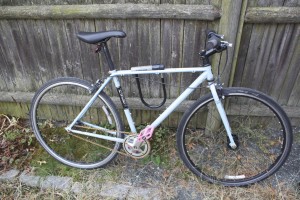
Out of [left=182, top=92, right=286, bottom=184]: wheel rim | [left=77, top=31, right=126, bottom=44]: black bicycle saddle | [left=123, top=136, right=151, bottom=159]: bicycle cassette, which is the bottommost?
[left=182, top=92, right=286, bottom=184]: wheel rim

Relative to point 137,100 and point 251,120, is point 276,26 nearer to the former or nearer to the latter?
point 251,120

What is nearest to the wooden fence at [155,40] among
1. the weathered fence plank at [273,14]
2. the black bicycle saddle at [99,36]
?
the weathered fence plank at [273,14]

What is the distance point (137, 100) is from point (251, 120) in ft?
4.78

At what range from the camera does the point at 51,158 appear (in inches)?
129

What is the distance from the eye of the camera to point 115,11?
8.89 feet

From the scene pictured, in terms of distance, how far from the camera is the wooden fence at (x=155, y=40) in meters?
2.64

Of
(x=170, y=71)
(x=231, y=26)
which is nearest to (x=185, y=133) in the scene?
(x=170, y=71)

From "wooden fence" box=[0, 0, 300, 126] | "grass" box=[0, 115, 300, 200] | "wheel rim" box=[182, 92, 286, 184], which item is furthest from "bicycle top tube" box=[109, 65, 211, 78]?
"grass" box=[0, 115, 300, 200]

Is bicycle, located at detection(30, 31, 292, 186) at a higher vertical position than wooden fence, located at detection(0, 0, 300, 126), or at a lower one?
lower

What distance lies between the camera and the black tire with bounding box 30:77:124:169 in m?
2.91

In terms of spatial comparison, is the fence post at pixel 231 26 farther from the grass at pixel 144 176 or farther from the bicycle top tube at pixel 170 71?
the grass at pixel 144 176

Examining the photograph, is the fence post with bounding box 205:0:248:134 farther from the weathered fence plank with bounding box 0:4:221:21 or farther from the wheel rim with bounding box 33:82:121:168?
the wheel rim with bounding box 33:82:121:168

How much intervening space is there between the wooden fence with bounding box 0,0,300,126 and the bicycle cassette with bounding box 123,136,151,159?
59cm

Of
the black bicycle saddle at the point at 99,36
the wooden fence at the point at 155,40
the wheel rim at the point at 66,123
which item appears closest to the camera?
the black bicycle saddle at the point at 99,36
